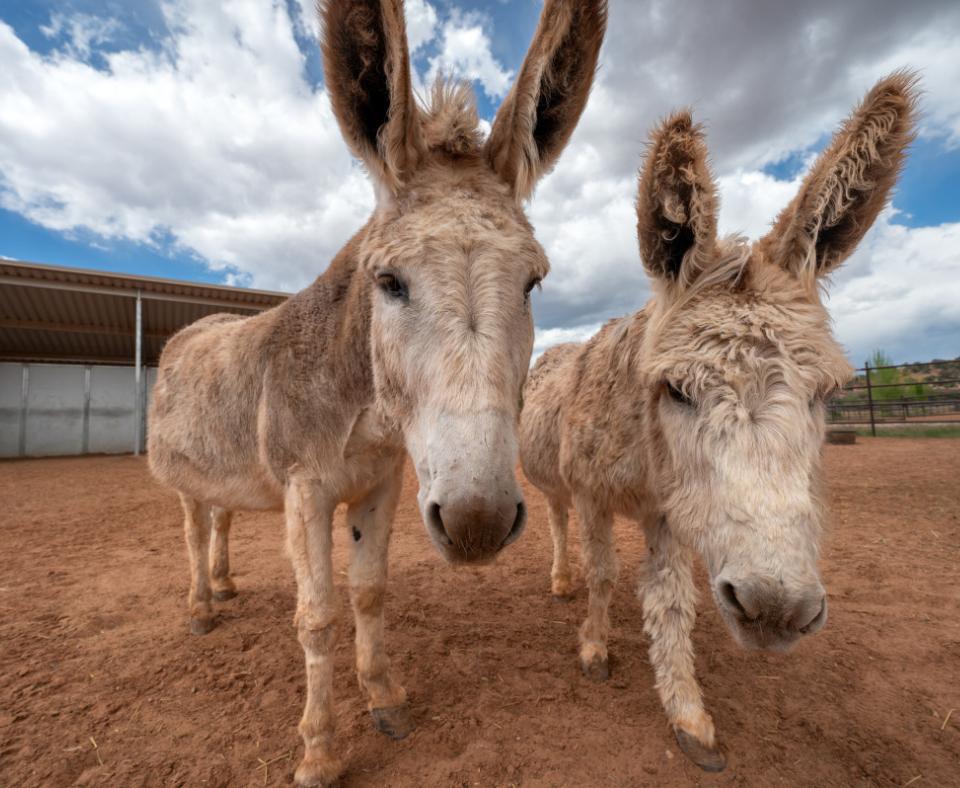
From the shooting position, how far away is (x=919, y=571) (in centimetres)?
459

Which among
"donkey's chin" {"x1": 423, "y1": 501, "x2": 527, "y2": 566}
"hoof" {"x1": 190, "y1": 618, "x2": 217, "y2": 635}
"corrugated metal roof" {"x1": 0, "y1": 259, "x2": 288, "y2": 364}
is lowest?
"hoof" {"x1": 190, "y1": 618, "x2": 217, "y2": 635}

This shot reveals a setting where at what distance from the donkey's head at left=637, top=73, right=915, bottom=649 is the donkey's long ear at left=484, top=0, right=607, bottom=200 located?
0.48 m

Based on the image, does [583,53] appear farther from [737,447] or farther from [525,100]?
[737,447]

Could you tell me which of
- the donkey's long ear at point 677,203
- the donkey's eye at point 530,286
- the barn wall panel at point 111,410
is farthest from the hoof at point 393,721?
the barn wall panel at point 111,410

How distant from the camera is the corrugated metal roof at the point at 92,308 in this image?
15297mm

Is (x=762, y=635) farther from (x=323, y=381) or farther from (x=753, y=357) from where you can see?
(x=323, y=381)

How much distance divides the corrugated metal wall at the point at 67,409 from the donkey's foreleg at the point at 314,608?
69.2 ft

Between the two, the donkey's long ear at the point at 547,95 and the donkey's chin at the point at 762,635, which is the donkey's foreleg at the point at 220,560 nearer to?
the donkey's long ear at the point at 547,95

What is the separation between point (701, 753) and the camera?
232 cm

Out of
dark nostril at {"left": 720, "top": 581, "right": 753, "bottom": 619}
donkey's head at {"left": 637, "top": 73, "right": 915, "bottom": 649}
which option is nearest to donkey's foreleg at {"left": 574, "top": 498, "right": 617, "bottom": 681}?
A: donkey's head at {"left": 637, "top": 73, "right": 915, "bottom": 649}

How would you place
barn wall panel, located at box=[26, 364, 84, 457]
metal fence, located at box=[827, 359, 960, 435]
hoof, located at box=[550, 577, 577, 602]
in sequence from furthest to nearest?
barn wall panel, located at box=[26, 364, 84, 457]
metal fence, located at box=[827, 359, 960, 435]
hoof, located at box=[550, 577, 577, 602]

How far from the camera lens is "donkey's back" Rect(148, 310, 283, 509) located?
2.86 meters

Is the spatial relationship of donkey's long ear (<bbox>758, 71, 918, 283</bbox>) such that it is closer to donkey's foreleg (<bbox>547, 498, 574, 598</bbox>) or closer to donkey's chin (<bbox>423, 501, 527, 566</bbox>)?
donkey's chin (<bbox>423, 501, 527, 566</bbox>)

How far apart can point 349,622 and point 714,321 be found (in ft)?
12.5
